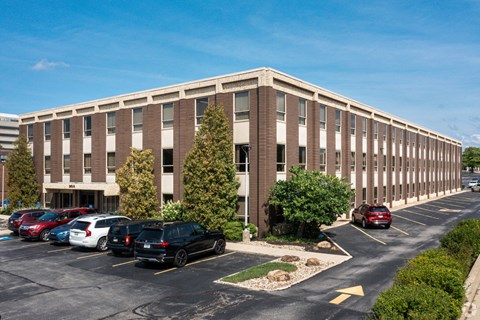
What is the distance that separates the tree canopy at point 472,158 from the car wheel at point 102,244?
170 metres

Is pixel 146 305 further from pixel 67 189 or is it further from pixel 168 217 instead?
pixel 67 189

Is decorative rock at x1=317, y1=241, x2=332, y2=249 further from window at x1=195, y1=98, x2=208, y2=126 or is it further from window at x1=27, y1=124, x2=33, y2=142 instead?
window at x1=27, y1=124, x2=33, y2=142

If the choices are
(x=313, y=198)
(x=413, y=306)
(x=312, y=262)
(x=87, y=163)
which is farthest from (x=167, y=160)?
(x=413, y=306)

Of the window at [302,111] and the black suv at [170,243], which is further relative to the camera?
the window at [302,111]

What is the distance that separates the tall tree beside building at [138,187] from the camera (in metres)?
31.0

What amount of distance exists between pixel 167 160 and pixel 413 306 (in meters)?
26.3

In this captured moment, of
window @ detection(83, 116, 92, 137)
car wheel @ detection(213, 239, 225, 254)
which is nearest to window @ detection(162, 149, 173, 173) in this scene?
window @ detection(83, 116, 92, 137)

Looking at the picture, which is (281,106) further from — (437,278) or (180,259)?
(437,278)

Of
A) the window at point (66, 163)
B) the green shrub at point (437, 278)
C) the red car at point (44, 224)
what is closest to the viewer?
the green shrub at point (437, 278)

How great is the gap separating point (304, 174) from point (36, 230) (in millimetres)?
17609

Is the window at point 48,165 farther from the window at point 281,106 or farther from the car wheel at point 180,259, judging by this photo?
the car wheel at point 180,259

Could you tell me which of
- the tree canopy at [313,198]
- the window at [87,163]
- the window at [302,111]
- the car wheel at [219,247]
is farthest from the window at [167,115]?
the car wheel at [219,247]

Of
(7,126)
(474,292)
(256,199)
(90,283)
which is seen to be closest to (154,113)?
(256,199)

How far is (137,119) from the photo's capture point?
35188 mm
